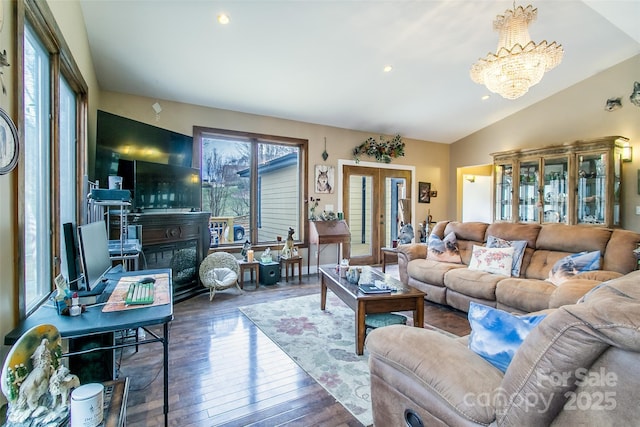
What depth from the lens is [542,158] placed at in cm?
535

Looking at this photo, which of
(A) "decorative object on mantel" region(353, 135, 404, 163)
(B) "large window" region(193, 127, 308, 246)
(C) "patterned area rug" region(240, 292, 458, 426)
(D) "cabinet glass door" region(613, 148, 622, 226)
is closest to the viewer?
(C) "patterned area rug" region(240, 292, 458, 426)

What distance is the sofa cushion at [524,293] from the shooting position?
2879 mm

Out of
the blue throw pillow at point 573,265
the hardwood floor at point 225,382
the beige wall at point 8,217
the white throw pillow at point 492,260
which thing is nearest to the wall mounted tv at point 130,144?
the hardwood floor at point 225,382

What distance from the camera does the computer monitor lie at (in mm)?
1642

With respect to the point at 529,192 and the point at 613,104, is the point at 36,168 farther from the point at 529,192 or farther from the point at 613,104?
the point at 613,104

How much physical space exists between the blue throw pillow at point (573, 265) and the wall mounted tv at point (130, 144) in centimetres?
475

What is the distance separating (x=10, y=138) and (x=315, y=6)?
273 centimetres

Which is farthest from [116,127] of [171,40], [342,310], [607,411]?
[607,411]

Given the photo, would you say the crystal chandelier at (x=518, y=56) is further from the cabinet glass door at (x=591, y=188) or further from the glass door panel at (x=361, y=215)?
the glass door panel at (x=361, y=215)

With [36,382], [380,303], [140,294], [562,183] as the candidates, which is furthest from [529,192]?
[36,382]

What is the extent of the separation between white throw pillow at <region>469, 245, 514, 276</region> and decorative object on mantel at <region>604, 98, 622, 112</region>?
3301 mm

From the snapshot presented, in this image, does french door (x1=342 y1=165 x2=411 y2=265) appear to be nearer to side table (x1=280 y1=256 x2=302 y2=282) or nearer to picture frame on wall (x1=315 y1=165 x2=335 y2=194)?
picture frame on wall (x1=315 y1=165 x2=335 y2=194)

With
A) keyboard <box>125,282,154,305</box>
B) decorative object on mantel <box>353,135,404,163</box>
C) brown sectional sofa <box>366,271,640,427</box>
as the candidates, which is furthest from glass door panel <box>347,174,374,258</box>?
brown sectional sofa <box>366,271,640,427</box>

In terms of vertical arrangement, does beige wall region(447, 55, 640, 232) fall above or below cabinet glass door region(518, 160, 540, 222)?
above
